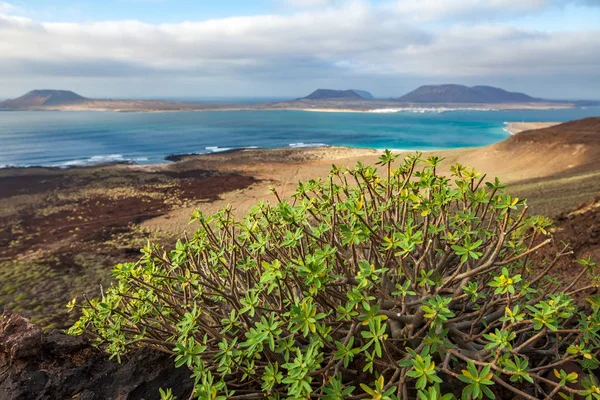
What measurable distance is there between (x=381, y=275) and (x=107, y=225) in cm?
2132

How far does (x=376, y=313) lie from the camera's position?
2.44 metres

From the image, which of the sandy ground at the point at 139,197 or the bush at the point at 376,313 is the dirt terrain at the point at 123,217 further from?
the bush at the point at 376,313

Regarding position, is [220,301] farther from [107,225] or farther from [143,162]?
[143,162]

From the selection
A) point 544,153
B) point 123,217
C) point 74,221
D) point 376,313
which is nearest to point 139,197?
point 123,217

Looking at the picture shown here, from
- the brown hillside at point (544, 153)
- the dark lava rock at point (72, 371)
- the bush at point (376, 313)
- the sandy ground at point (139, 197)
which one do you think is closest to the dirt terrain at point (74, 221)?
the sandy ground at point (139, 197)

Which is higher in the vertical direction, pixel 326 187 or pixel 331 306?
pixel 326 187

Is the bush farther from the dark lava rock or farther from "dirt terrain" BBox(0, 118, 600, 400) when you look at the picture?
"dirt terrain" BBox(0, 118, 600, 400)

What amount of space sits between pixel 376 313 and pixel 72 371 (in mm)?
2801

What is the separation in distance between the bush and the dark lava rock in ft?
1.02

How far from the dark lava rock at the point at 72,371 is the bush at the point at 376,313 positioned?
0.31 metres

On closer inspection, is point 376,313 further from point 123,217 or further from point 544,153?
point 544,153

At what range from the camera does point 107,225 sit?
821 inches

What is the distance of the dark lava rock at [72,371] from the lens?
3092 mm

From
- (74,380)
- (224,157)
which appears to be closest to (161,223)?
(74,380)
